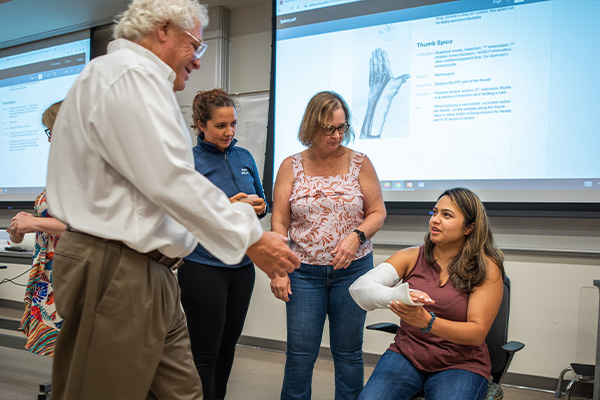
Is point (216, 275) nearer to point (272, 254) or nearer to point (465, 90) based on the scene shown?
point (272, 254)

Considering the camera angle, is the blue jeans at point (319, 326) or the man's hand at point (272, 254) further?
the blue jeans at point (319, 326)

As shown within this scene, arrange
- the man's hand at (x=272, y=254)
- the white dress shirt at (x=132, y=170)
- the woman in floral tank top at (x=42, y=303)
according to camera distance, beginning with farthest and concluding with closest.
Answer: the woman in floral tank top at (x=42, y=303) < the man's hand at (x=272, y=254) < the white dress shirt at (x=132, y=170)

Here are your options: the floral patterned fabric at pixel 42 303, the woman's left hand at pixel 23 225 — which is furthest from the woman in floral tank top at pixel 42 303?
the woman's left hand at pixel 23 225

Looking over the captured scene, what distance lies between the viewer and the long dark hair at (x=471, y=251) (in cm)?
154

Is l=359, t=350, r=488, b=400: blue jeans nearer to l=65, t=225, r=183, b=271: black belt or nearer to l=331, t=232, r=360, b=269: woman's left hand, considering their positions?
l=331, t=232, r=360, b=269: woman's left hand

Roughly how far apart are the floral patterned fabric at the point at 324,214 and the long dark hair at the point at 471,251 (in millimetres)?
329

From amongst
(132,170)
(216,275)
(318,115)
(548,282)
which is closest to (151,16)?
(132,170)

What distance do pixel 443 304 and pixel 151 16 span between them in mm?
1202

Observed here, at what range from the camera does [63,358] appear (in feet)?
3.45

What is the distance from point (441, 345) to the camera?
1.49 metres

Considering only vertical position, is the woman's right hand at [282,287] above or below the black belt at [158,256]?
below

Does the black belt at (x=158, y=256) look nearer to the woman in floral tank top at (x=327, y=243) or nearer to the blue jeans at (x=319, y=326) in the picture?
the woman in floral tank top at (x=327, y=243)

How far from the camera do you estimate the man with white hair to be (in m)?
0.95

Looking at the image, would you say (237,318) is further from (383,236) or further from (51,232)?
(383,236)
